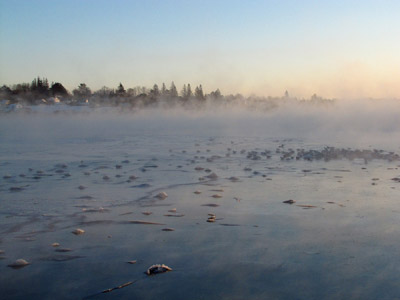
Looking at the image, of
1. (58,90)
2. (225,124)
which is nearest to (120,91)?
(58,90)

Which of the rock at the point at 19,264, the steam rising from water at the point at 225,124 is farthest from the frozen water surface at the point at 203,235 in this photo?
the steam rising from water at the point at 225,124

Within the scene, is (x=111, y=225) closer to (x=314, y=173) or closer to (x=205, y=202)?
(x=205, y=202)

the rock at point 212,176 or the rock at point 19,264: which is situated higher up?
the rock at point 19,264

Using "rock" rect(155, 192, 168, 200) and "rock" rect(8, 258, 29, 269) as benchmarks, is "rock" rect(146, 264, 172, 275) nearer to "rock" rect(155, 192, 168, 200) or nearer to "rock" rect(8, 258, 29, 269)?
"rock" rect(8, 258, 29, 269)

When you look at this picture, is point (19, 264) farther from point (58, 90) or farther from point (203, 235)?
point (58, 90)

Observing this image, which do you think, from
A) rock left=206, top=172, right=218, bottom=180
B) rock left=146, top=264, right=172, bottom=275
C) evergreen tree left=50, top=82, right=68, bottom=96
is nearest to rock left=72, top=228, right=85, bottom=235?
rock left=146, top=264, right=172, bottom=275

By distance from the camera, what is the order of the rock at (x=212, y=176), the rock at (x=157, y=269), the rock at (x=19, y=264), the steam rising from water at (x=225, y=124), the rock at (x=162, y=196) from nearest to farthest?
1. the rock at (x=157, y=269)
2. the rock at (x=19, y=264)
3. the rock at (x=162, y=196)
4. the rock at (x=212, y=176)
5. the steam rising from water at (x=225, y=124)

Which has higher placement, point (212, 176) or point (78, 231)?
point (78, 231)

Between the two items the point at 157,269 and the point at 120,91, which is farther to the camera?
the point at 120,91

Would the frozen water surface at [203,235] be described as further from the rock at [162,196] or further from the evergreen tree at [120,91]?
the evergreen tree at [120,91]

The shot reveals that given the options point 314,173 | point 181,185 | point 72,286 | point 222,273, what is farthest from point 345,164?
point 72,286

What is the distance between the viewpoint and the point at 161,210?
5797mm

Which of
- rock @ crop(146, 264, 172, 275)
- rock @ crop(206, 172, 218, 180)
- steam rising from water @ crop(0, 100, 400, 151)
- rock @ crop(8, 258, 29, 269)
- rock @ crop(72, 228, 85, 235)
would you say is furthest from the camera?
steam rising from water @ crop(0, 100, 400, 151)

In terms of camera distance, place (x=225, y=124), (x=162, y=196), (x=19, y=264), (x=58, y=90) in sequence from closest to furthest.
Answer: (x=19, y=264) → (x=162, y=196) → (x=225, y=124) → (x=58, y=90)
